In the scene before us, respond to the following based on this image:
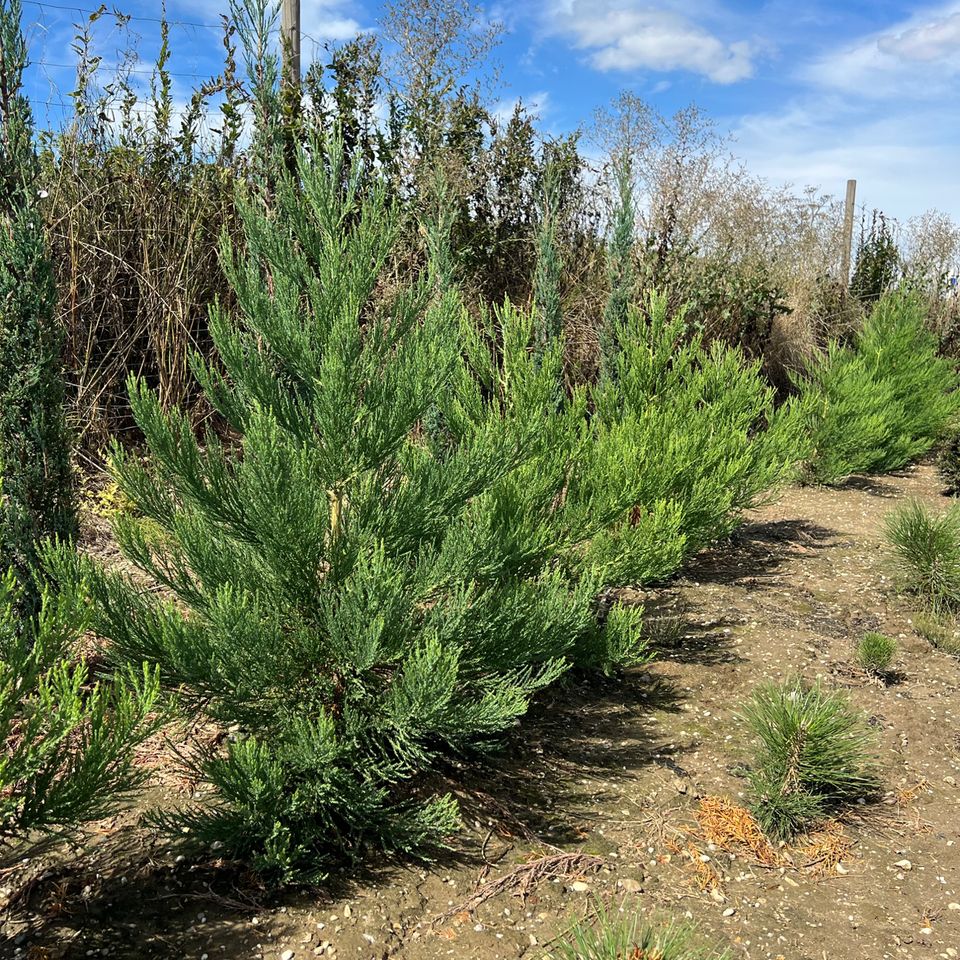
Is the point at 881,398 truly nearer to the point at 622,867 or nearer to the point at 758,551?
the point at 758,551

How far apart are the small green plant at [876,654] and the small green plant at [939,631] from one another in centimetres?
66

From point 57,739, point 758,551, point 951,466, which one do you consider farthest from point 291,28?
point 951,466

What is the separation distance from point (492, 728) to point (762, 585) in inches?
143

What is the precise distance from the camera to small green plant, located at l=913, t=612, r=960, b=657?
4.74 metres

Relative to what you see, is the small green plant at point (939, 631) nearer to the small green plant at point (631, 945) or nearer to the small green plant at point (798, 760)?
the small green plant at point (798, 760)

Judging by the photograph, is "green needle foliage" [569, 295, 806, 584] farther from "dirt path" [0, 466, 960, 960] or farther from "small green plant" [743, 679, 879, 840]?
"small green plant" [743, 679, 879, 840]

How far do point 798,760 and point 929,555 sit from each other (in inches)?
111

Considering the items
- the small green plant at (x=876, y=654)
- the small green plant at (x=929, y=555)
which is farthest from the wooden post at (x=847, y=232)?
the small green plant at (x=876, y=654)

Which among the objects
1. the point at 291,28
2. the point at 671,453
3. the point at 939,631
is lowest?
the point at 939,631

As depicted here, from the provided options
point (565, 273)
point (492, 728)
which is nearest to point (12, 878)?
point (492, 728)

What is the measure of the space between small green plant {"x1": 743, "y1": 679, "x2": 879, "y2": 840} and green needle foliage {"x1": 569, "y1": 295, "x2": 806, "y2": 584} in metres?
1.11

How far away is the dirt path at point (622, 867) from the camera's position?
2.38 m

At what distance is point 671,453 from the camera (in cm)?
486

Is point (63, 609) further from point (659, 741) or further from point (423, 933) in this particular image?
point (659, 741)
